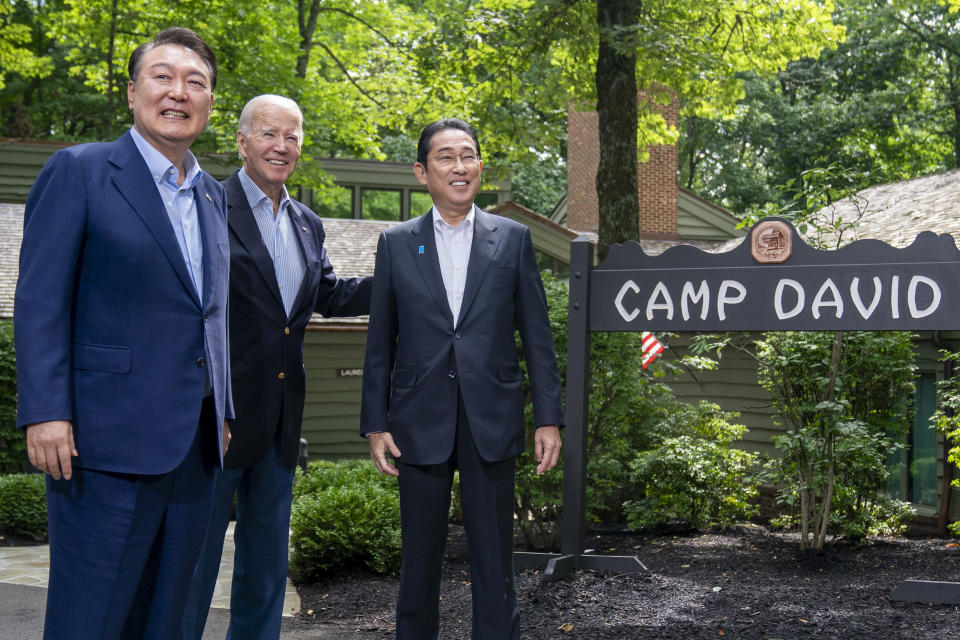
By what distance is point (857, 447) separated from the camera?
7.20 metres

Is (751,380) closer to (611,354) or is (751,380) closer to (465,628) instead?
(611,354)

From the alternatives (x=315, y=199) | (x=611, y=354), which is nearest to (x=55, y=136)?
(x=315, y=199)

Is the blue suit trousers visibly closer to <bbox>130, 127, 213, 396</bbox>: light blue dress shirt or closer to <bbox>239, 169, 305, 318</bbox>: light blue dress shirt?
<bbox>239, 169, 305, 318</bbox>: light blue dress shirt

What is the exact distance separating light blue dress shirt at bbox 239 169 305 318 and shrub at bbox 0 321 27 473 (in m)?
8.48

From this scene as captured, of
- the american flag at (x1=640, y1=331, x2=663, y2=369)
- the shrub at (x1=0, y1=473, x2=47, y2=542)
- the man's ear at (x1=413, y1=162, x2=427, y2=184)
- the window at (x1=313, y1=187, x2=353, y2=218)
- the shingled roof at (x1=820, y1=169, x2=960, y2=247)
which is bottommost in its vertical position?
the shrub at (x1=0, y1=473, x2=47, y2=542)

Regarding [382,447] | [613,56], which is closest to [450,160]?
[382,447]

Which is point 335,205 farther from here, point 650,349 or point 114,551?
point 114,551

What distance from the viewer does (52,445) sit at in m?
2.47

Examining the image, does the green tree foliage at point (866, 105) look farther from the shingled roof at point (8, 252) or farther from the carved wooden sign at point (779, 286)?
the carved wooden sign at point (779, 286)

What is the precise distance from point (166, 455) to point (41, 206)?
78cm

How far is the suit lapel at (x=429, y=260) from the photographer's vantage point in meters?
3.65

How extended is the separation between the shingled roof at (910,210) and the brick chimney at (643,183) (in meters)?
5.84

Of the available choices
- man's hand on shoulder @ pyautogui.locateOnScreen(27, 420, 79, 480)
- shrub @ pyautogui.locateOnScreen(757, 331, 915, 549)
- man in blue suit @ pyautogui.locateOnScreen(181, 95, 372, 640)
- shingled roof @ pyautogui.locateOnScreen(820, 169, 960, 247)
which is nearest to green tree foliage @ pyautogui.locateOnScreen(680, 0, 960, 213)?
shingled roof @ pyautogui.locateOnScreen(820, 169, 960, 247)

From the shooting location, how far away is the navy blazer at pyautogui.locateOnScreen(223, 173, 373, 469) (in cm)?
341
